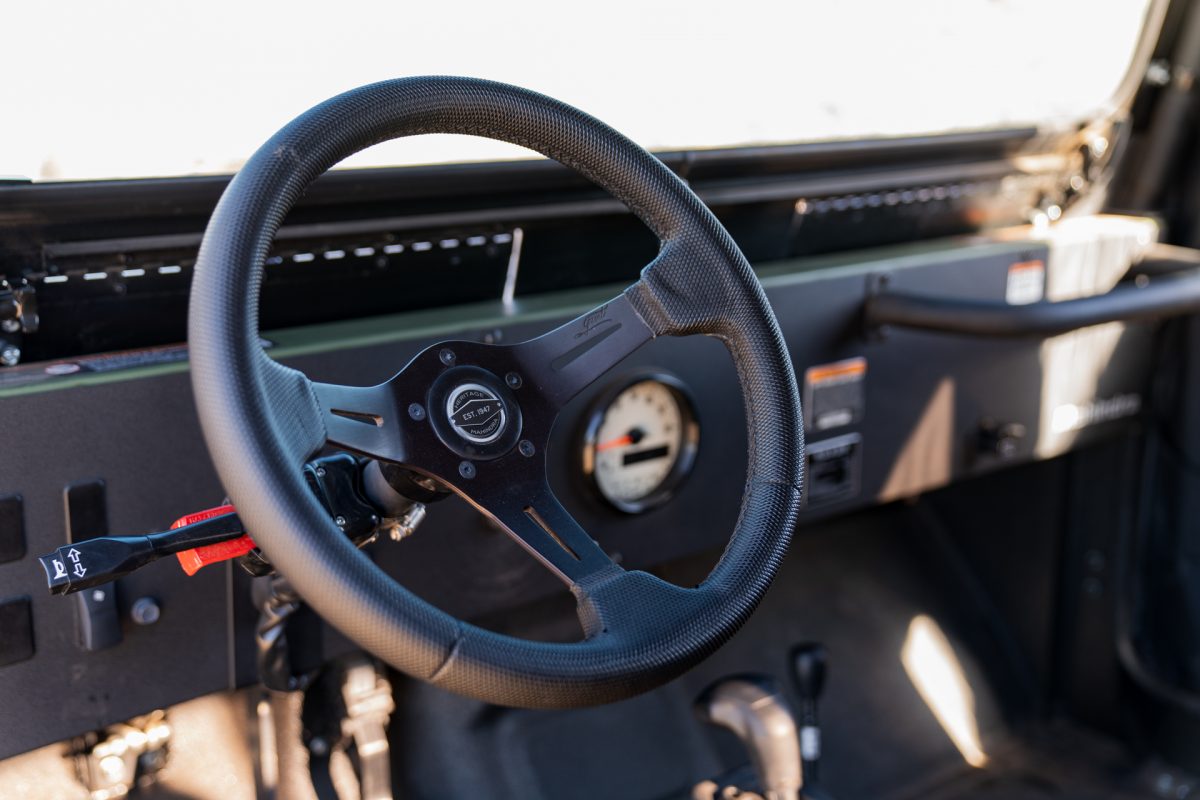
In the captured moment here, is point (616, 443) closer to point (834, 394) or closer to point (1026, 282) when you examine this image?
point (834, 394)

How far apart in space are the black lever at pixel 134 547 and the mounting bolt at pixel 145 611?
1.30 ft

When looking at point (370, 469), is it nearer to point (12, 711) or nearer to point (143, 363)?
point (143, 363)

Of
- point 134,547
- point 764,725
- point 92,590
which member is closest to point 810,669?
point 764,725

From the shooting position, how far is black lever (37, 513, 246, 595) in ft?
3.28

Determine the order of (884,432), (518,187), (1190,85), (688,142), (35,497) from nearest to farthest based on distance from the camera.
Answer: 1. (35,497)
2. (518,187)
3. (688,142)
4. (884,432)
5. (1190,85)

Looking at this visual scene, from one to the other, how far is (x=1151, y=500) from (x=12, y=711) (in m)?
2.24

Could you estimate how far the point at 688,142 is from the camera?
6.25 ft

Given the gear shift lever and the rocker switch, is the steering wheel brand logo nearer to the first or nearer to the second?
the rocker switch

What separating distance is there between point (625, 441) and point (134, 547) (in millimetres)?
870

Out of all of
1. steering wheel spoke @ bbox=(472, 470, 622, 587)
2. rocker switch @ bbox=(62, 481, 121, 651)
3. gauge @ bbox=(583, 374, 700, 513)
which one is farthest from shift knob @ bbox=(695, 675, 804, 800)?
rocker switch @ bbox=(62, 481, 121, 651)

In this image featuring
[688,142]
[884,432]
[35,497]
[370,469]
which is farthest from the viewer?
[884,432]

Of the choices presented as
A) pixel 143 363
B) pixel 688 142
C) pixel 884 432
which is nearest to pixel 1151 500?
pixel 884 432

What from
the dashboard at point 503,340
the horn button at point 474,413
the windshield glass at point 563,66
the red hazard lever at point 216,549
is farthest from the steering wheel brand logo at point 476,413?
the windshield glass at point 563,66

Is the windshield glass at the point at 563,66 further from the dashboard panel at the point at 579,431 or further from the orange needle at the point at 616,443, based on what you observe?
the orange needle at the point at 616,443
